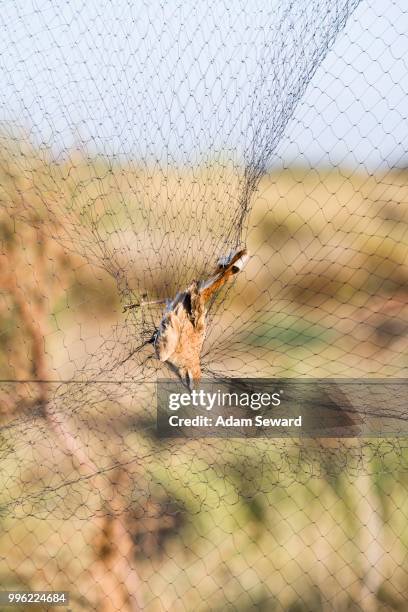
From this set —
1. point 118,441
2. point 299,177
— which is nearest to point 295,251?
point 299,177

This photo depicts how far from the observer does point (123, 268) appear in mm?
1625

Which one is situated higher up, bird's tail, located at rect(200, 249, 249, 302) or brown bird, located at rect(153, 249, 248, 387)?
bird's tail, located at rect(200, 249, 249, 302)

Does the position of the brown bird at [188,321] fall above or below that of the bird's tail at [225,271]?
below

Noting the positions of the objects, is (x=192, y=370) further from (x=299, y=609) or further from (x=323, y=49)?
(x=299, y=609)

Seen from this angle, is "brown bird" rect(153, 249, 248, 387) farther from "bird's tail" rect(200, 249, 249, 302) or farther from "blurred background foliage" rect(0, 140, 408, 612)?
"blurred background foliage" rect(0, 140, 408, 612)

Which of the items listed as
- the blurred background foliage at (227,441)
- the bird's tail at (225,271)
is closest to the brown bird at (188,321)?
the bird's tail at (225,271)

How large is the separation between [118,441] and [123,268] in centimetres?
90

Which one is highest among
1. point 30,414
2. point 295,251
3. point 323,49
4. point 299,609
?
point 295,251

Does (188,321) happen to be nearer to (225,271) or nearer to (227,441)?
(225,271)

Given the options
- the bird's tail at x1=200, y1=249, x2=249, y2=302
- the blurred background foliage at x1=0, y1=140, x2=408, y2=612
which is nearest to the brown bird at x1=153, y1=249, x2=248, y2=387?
the bird's tail at x1=200, y1=249, x2=249, y2=302

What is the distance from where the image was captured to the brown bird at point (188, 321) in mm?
1330

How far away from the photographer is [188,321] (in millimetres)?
1351

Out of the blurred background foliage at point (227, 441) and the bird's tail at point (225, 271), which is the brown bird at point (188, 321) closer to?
the bird's tail at point (225, 271)

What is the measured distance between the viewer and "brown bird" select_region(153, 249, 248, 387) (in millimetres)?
1330
